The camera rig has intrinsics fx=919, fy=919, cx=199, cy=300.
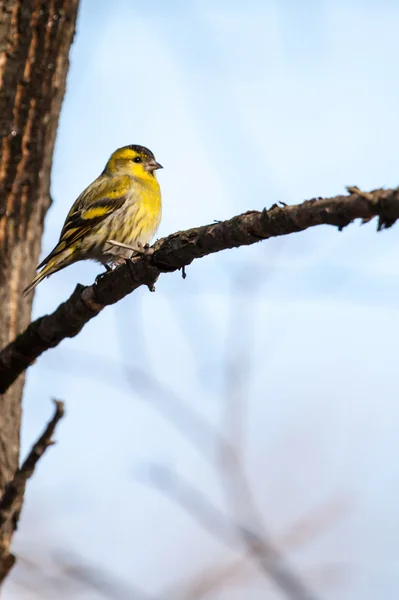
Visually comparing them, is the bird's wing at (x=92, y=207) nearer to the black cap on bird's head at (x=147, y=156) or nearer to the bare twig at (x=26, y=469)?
the black cap on bird's head at (x=147, y=156)

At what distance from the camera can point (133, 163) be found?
296 inches

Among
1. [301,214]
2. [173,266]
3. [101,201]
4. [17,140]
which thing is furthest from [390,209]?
[101,201]

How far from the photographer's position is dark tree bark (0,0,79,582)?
14.6ft

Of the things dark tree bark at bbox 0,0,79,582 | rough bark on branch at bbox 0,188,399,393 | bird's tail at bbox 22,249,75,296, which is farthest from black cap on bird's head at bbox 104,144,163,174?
rough bark on branch at bbox 0,188,399,393

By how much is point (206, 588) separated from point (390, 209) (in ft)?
7.28

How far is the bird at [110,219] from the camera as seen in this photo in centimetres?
598

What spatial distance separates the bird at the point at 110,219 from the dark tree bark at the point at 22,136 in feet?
1.97

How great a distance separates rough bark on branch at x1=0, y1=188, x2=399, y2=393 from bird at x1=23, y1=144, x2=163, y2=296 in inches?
46.1

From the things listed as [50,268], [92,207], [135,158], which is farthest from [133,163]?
[50,268]

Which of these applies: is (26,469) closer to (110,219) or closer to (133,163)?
(110,219)

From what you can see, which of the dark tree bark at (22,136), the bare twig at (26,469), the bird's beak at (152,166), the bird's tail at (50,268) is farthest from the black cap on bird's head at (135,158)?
the bare twig at (26,469)

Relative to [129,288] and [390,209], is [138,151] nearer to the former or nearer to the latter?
[129,288]

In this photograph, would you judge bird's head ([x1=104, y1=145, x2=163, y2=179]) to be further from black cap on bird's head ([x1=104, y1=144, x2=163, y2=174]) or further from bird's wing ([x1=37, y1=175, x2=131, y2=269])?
bird's wing ([x1=37, y1=175, x2=131, y2=269])

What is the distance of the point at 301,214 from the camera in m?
2.73
